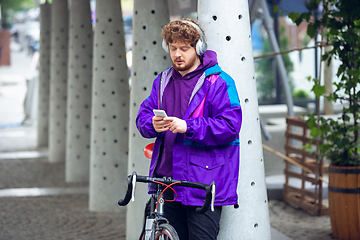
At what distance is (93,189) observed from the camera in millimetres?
6902

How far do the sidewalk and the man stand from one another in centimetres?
270

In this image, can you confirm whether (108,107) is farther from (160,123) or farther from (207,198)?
(207,198)

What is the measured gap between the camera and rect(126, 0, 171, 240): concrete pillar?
203 inches

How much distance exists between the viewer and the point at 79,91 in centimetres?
877

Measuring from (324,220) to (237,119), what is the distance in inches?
150

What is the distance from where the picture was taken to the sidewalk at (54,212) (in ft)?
19.4

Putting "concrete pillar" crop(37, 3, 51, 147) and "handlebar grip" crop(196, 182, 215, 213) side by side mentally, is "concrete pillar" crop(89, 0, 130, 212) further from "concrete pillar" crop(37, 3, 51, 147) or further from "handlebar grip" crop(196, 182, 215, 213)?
"concrete pillar" crop(37, 3, 51, 147)

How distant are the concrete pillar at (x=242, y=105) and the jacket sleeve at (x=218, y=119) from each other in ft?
2.24

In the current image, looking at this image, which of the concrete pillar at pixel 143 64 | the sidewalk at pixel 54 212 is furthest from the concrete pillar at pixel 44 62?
the concrete pillar at pixel 143 64

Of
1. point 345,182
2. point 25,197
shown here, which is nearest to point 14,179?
point 25,197

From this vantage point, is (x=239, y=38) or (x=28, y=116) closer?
(x=239, y=38)

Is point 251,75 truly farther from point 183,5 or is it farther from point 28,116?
point 28,116

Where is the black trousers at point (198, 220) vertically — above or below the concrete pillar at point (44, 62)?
below

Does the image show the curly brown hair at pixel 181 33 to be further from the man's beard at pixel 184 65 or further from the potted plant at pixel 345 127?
the potted plant at pixel 345 127
